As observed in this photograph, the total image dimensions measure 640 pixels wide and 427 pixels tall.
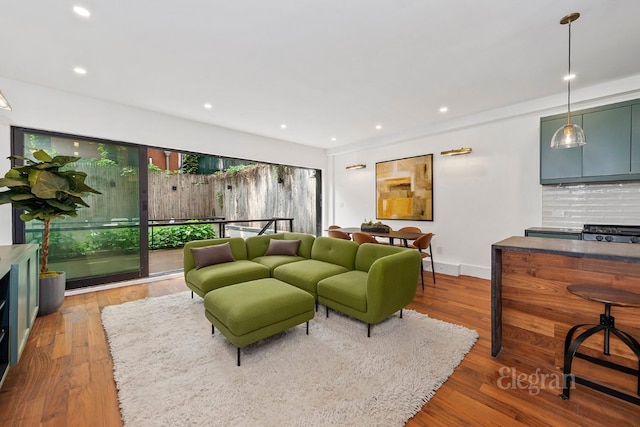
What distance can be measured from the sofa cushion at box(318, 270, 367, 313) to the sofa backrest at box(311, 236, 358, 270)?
12.7 inches

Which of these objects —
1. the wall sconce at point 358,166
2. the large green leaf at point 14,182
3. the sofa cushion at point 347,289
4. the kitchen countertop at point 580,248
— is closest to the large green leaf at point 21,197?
the large green leaf at point 14,182

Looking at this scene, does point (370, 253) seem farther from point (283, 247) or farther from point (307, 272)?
point (283, 247)

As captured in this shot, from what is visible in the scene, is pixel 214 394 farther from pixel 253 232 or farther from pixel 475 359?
pixel 253 232

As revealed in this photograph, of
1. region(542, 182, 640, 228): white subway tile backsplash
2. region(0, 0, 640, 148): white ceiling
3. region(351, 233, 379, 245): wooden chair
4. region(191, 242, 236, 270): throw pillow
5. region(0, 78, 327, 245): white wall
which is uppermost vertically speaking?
region(0, 0, 640, 148): white ceiling

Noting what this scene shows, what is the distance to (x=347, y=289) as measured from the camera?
2.63 metres

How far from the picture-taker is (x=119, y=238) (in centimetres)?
398

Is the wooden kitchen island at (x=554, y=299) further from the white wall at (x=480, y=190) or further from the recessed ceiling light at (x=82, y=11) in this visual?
the recessed ceiling light at (x=82, y=11)

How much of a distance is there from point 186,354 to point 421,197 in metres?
4.43

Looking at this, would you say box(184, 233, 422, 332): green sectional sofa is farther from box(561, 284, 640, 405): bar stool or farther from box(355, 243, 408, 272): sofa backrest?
box(561, 284, 640, 405): bar stool

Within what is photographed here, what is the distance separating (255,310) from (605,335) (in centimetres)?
240

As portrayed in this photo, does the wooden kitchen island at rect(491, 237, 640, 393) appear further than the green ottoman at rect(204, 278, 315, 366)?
No

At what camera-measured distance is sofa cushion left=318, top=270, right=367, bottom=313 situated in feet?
8.23

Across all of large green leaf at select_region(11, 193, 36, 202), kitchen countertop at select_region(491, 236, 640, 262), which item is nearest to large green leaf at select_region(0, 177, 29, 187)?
large green leaf at select_region(11, 193, 36, 202)

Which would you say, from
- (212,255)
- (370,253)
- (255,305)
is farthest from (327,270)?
(212,255)
